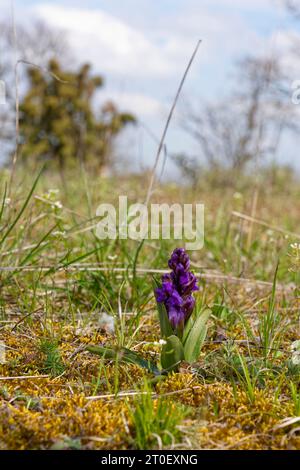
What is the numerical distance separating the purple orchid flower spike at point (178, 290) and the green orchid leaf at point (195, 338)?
5cm

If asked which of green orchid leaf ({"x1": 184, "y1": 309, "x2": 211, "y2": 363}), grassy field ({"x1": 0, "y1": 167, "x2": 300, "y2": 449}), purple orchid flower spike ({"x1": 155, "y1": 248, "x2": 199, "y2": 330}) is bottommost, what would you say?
grassy field ({"x1": 0, "y1": 167, "x2": 300, "y2": 449})

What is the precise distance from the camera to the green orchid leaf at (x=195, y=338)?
1.84m

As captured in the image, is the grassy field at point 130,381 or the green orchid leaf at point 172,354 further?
the green orchid leaf at point 172,354

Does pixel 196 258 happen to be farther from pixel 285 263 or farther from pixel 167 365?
pixel 167 365

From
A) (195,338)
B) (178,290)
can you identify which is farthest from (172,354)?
(178,290)

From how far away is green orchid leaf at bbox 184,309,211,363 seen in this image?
1841 millimetres

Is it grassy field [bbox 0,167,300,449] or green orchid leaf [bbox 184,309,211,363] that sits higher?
green orchid leaf [bbox 184,309,211,363]

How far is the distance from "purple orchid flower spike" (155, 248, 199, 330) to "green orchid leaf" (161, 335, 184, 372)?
0.20ft

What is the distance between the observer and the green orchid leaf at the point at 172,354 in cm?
178

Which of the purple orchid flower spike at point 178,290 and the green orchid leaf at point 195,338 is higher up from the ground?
the purple orchid flower spike at point 178,290

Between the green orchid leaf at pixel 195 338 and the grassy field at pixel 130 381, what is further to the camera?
the green orchid leaf at pixel 195 338

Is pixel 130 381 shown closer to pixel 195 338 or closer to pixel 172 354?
pixel 172 354

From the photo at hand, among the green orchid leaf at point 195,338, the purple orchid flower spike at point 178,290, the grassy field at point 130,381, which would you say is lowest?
the grassy field at point 130,381
